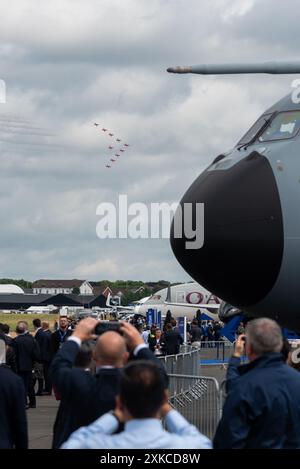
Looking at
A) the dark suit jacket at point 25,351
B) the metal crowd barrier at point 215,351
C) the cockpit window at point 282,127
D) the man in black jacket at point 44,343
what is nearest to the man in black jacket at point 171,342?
the man in black jacket at point 44,343

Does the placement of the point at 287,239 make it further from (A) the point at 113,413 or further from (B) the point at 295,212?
(A) the point at 113,413

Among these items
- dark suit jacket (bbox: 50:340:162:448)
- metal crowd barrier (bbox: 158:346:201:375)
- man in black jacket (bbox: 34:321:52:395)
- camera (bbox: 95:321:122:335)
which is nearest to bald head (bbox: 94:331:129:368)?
dark suit jacket (bbox: 50:340:162:448)

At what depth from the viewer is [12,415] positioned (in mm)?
9633

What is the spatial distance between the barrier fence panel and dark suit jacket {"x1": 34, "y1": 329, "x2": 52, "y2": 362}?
8409mm

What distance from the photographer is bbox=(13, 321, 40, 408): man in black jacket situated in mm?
25438

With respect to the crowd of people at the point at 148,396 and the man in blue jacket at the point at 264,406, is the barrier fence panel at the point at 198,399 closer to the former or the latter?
the crowd of people at the point at 148,396

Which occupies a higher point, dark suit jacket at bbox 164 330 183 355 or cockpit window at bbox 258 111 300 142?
cockpit window at bbox 258 111 300 142

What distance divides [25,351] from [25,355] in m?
0.09

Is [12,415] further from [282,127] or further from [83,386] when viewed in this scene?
[282,127]

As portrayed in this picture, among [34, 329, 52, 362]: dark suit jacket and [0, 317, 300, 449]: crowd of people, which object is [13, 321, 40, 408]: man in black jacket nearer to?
[34, 329, 52, 362]: dark suit jacket

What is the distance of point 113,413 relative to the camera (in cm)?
672

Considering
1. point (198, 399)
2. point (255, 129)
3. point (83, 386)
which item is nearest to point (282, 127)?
point (255, 129)
